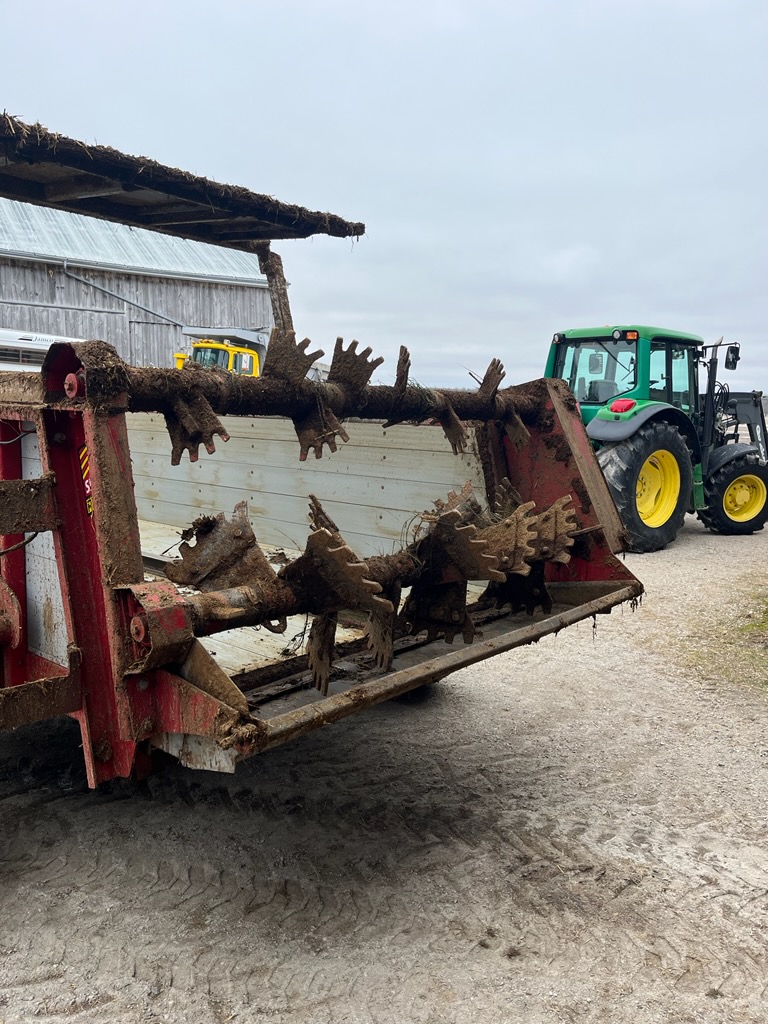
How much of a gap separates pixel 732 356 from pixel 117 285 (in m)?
14.2

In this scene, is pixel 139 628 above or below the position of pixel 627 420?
below

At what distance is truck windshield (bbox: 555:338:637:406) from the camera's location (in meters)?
9.48

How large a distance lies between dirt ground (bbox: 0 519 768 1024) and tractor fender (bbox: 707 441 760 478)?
6263mm

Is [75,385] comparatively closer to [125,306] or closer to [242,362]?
[242,362]

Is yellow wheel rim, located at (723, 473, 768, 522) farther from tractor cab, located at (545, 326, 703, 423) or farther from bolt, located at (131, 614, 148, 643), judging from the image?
bolt, located at (131, 614, 148, 643)

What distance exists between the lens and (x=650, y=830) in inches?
117

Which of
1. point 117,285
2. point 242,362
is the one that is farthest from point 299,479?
point 117,285

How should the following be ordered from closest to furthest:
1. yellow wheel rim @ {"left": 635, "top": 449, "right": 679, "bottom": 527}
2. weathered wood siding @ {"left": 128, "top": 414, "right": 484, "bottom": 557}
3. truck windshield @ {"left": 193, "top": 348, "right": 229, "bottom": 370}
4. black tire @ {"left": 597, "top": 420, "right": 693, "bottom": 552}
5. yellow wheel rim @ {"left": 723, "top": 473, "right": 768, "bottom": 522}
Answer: weathered wood siding @ {"left": 128, "top": 414, "right": 484, "bottom": 557} < black tire @ {"left": 597, "top": 420, "right": 693, "bottom": 552} < yellow wheel rim @ {"left": 635, "top": 449, "right": 679, "bottom": 527} < yellow wheel rim @ {"left": 723, "top": 473, "right": 768, "bottom": 522} < truck windshield @ {"left": 193, "top": 348, "right": 229, "bottom": 370}

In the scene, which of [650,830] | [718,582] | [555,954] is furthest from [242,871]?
[718,582]

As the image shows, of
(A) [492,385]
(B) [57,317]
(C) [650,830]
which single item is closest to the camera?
(C) [650,830]

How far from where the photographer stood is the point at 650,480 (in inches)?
369

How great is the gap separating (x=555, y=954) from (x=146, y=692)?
129 cm

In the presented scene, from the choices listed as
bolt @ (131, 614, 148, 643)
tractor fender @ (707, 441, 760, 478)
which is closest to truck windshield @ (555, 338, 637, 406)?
tractor fender @ (707, 441, 760, 478)

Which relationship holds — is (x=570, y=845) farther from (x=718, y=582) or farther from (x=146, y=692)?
(x=718, y=582)
